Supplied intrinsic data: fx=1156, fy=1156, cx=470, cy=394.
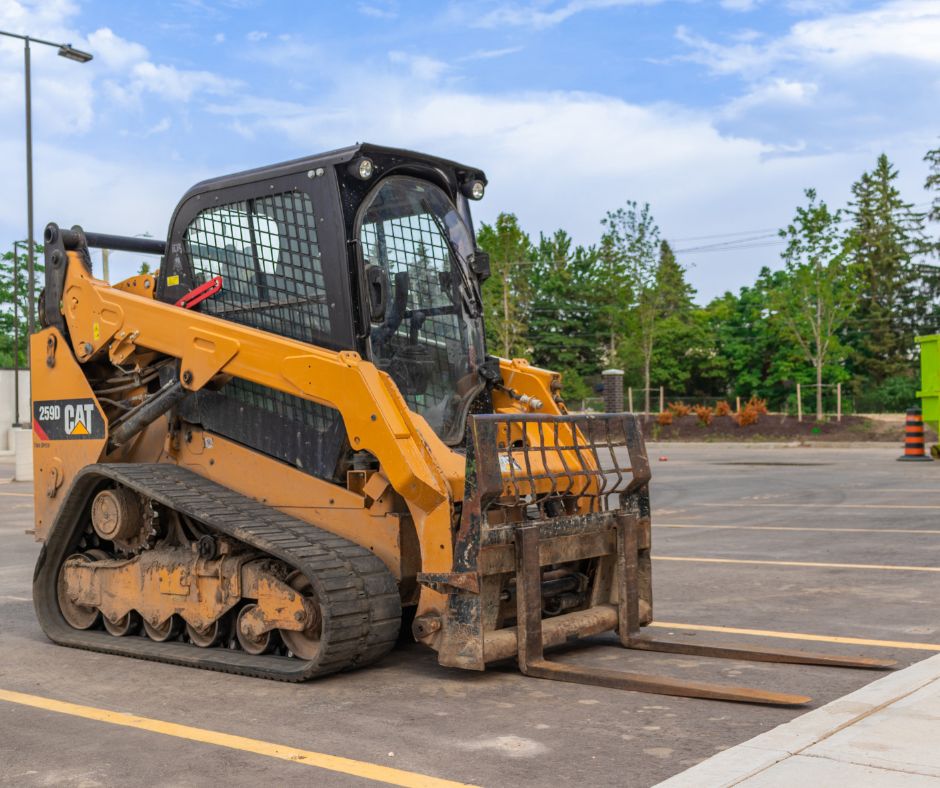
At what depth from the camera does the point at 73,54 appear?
28438mm

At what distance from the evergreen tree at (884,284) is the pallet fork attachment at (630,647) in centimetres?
5925

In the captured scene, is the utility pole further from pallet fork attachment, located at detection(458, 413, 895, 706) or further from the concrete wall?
pallet fork attachment, located at detection(458, 413, 895, 706)

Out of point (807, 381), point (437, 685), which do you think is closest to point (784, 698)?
point (437, 685)

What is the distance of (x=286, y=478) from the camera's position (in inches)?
285

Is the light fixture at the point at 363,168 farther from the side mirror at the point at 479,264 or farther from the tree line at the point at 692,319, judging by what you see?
the tree line at the point at 692,319

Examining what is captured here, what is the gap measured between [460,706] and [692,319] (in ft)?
223

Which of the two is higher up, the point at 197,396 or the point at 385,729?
the point at 197,396

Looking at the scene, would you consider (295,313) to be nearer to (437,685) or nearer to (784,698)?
(437,685)

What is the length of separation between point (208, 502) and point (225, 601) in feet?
2.05

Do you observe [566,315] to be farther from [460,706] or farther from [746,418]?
[460,706]

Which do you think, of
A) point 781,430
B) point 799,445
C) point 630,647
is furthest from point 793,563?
point 781,430

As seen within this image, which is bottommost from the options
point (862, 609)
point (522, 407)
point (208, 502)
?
point (862, 609)

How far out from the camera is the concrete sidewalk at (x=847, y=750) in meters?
4.27

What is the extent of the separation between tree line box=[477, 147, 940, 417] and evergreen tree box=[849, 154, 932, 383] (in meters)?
0.07
